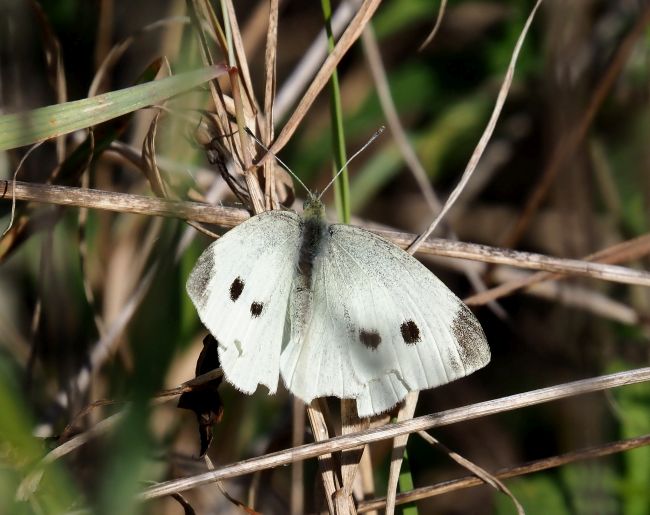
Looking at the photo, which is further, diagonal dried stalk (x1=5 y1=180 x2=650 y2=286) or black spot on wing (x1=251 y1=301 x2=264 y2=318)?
black spot on wing (x1=251 y1=301 x2=264 y2=318)

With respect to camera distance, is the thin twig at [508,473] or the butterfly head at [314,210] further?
the butterfly head at [314,210]

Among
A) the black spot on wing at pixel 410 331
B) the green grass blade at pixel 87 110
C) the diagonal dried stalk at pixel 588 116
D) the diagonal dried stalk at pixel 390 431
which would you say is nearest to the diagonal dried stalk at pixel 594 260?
the diagonal dried stalk at pixel 588 116

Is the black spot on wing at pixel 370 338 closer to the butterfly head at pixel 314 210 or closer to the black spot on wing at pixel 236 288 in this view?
the black spot on wing at pixel 236 288

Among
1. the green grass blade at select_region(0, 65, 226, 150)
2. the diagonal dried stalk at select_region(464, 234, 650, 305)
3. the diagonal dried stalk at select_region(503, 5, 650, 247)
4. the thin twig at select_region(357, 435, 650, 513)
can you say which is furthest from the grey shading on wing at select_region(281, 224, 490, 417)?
the diagonal dried stalk at select_region(503, 5, 650, 247)


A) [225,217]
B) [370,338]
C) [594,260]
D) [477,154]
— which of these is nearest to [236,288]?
[225,217]

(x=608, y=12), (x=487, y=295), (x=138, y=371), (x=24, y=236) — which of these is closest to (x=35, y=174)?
(x=24, y=236)

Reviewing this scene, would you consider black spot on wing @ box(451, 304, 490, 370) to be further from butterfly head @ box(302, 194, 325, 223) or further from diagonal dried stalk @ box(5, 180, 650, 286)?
butterfly head @ box(302, 194, 325, 223)

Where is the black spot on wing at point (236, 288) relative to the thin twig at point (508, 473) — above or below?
above
